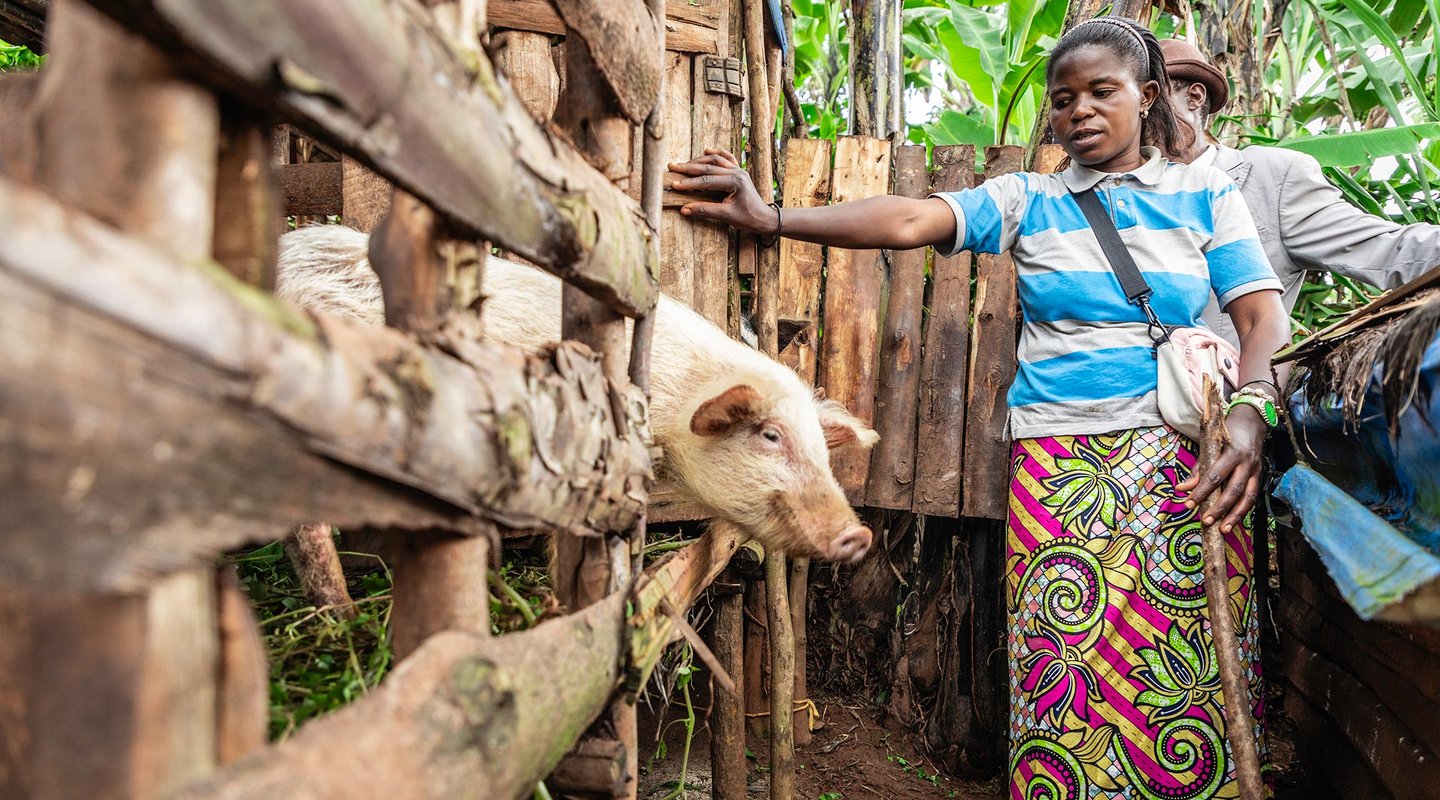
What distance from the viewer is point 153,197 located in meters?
0.71

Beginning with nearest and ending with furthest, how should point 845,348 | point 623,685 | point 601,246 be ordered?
1. point 601,246
2. point 623,685
3. point 845,348

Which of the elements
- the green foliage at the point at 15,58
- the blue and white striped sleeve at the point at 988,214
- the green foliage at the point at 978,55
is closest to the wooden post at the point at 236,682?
the blue and white striped sleeve at the point at 988,214

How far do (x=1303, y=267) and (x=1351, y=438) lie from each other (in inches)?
56.0

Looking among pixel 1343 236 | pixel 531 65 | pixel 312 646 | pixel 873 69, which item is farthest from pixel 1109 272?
pixel 873 69

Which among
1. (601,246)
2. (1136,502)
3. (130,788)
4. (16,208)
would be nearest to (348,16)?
(16,208)

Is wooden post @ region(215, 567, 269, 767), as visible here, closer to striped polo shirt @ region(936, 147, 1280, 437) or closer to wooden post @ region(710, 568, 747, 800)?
striped polo shirt @ region(936, 147, 1280, 437)

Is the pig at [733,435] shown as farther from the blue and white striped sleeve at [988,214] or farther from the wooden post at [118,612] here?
the wooden post at [118,612]

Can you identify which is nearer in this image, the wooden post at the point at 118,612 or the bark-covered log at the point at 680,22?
the wooden post at the point at 118,612

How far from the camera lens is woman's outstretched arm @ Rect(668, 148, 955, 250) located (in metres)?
2.89

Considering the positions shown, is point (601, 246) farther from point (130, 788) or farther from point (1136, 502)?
point (1136, 502)

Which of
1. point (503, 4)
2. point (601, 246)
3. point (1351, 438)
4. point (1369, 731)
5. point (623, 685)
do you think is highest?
point (503, 4)

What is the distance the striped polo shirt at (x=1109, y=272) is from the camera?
269cm

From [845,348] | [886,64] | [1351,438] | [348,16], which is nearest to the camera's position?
[348,16]

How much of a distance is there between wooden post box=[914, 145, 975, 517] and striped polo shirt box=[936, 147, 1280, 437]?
3.73ft
